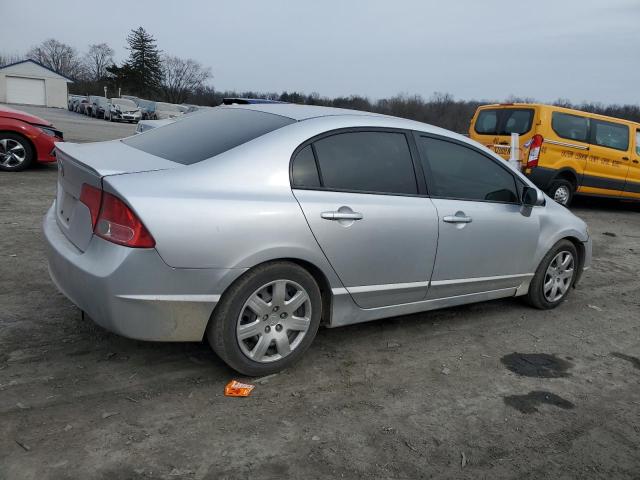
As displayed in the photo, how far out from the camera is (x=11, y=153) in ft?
32.4

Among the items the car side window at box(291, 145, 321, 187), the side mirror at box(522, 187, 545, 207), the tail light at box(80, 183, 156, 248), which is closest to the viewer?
the tail light at box(80, 183, 156, 248)

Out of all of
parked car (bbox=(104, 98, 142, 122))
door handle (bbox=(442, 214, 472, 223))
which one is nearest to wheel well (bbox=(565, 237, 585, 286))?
door handle (bbox=(442, 214, 472, 223))

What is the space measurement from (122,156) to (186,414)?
157cm

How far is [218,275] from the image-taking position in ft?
9.84

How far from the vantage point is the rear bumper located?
284cm

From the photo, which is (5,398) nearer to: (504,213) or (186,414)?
(186,414)

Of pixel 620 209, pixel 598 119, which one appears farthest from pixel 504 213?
pixel 620 209

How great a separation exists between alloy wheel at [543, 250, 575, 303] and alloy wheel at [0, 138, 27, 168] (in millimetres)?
8977

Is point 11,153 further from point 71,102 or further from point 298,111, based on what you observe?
point 71,102

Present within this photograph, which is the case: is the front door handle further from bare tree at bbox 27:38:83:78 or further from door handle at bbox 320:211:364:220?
bare tree at bbox 27:38:83:78

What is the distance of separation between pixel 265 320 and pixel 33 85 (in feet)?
204

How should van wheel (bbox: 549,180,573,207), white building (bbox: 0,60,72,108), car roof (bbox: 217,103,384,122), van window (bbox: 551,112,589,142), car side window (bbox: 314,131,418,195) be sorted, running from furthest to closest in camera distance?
white building (bbox: 0,60,72,108) < van wheel (bbox: 549,180,573,207) < van window (bbox: 551,112,589,142) < car roof (bbox: 217,103,384,122) < car side window (bbox: 314,131,418,195)

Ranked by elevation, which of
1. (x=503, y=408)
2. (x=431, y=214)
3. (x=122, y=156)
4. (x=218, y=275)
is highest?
(x=122, y=156)

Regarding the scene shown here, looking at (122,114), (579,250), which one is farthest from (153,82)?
(579,250)
